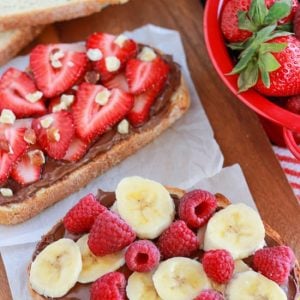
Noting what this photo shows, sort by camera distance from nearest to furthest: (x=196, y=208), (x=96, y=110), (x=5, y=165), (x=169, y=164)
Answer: (x=196, y=208) → (x=5, y=165) → (x=96, y=110) → (x=169, y=164)

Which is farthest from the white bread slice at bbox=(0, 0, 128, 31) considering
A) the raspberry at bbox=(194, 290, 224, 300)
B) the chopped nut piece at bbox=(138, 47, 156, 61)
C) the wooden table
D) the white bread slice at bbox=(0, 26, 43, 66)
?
the raspberry at bbox=(194, 290, 224, 300)

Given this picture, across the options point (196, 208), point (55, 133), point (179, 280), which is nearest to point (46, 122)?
point (55, 133)

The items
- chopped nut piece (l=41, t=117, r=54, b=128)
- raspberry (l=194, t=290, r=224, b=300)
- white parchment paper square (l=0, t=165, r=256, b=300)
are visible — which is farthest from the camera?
chopped nut piece (l=41, t=117, r=54, b=128)

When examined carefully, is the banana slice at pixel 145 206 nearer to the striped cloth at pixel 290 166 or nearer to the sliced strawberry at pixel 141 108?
the sliced strawberry at pixel 141 108

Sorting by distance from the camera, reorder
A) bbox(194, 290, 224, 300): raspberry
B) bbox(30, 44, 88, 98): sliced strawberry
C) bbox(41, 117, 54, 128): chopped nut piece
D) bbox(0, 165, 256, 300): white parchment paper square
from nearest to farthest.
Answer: bbox(194, 290, 224, 300): raspberry, bbox(0, 165, 256, 300): white parchment paper square, bbox(41, 117, 54, 128): chopped nut piece, bbox(30, 44, 88, 98): sliced strawberry

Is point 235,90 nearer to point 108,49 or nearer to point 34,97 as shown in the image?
point 108,49

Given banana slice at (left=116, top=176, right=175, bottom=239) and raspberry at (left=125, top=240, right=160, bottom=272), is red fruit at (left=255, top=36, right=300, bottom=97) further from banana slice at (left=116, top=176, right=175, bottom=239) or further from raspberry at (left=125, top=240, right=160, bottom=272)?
raspberry at (left=125, top=240, right=160, bottom=272)

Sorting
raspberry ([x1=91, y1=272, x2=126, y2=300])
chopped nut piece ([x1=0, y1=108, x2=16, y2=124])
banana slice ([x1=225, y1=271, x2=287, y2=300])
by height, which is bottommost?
raspberry ([x1=91, y1=272, x2=126, y2=300])
